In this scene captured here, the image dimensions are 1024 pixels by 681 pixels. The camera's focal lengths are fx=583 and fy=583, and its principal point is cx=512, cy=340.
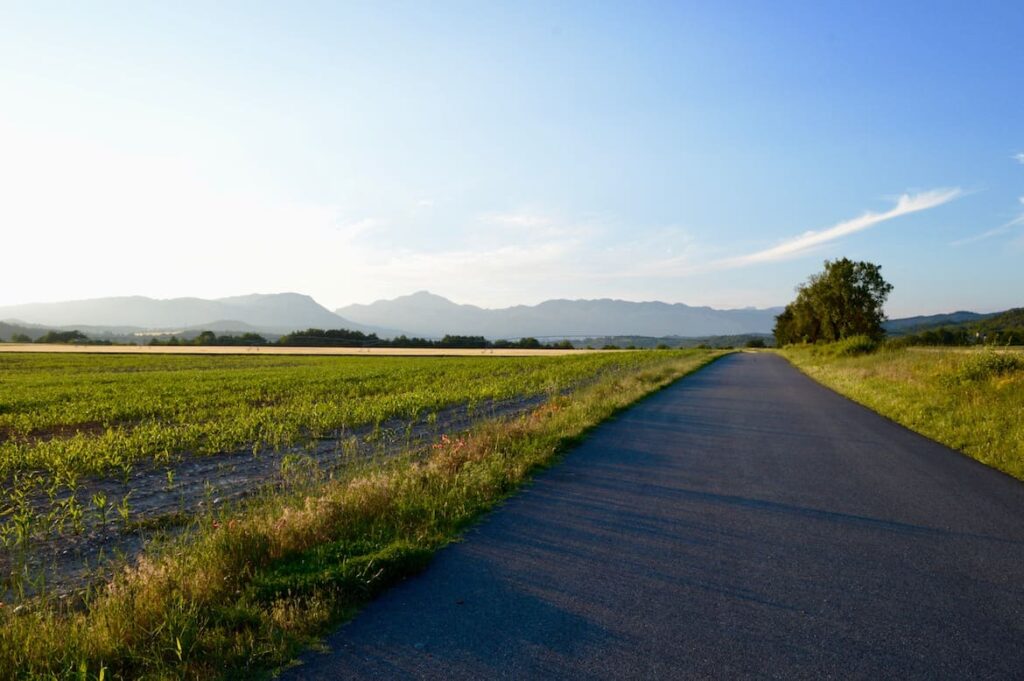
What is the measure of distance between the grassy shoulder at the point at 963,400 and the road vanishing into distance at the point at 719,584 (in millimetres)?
1897

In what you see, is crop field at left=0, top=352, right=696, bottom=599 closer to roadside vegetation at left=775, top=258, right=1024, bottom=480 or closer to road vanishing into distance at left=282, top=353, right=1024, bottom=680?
road vanishing into distance at left=282, top=353, right=1024, bottom=680

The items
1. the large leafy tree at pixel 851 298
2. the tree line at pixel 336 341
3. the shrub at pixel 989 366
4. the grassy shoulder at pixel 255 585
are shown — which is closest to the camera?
the grassy shoulder at pixel 255 585

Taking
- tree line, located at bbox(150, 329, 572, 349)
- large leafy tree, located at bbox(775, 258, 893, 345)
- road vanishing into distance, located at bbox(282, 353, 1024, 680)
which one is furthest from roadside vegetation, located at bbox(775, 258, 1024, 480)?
tree line, located at bbox(150, 329, 572, 349)

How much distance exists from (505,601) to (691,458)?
6332mm

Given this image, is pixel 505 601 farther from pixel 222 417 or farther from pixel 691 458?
pixel 222 417

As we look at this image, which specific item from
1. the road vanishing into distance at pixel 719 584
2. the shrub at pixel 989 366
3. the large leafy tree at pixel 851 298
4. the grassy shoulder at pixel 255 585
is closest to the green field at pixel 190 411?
the grassy shoulder at pixel 255 585

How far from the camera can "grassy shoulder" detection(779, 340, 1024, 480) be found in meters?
10.4

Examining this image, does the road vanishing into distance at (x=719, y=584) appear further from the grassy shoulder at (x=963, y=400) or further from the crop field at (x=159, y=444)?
the crop field at (x=159, y=444)

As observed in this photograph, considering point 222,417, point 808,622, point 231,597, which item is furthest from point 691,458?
point 222,417

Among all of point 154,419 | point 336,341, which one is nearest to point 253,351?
point 336,341

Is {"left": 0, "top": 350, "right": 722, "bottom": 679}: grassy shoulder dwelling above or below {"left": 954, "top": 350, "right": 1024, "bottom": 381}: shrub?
below

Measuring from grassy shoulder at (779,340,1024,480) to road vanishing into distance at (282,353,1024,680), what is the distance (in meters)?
1.90

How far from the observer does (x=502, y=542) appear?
19.2 feet

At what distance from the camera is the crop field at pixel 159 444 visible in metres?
6.83
